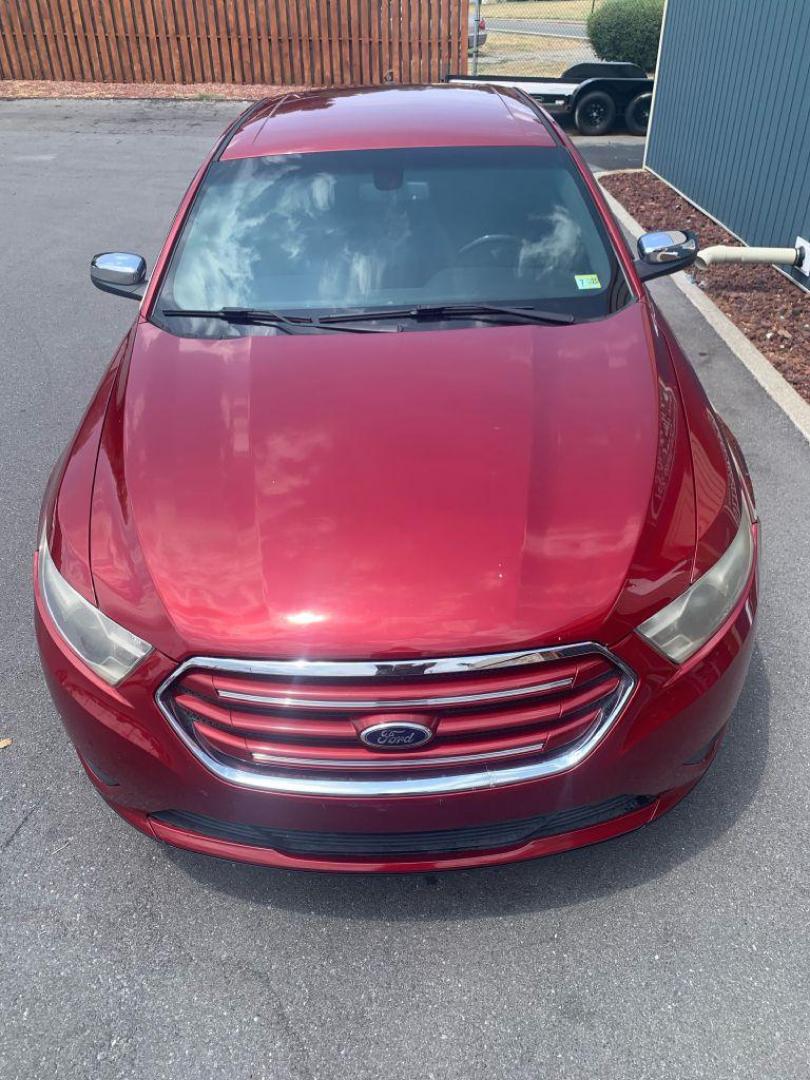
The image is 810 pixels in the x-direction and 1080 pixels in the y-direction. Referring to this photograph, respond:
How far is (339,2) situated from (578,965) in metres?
19.1

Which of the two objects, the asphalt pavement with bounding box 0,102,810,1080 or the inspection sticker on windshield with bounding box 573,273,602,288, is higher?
the inspection sticker on windshield with bounding box 573,273,602,288

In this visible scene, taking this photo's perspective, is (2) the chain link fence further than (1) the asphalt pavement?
Yes

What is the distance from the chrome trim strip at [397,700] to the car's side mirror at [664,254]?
2316 millimetres

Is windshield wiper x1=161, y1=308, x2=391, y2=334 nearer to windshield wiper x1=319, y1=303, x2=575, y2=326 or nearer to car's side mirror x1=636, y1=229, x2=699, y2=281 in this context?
windshield wiper x1=319, y1=303, x2=575, y2=326

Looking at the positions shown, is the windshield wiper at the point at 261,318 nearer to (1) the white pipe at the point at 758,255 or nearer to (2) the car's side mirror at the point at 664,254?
(2) the car's side mirror at the point at 664,254

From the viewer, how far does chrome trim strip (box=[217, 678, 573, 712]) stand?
1.94m

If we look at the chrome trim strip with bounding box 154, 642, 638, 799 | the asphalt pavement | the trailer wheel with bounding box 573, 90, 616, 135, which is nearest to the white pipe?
the asphalt pavement

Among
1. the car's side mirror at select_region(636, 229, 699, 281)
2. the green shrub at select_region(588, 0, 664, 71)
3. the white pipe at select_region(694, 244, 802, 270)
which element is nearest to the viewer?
the car's side mirror at select_region(636, 229, 699, 281)

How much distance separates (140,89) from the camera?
17266 mm

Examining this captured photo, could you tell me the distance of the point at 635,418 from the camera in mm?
2547

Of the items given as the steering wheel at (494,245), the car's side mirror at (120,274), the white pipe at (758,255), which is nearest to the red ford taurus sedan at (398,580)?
the steering wheel at (494,245)

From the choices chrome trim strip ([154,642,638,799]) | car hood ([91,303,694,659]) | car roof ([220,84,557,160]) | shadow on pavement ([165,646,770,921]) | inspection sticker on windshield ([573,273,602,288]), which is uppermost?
car roof ([220,84,557,160])

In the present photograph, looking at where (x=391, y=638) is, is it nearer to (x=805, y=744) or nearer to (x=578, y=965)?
(x=578, y=965)

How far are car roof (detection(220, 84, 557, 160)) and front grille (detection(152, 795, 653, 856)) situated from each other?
2.65 metres
